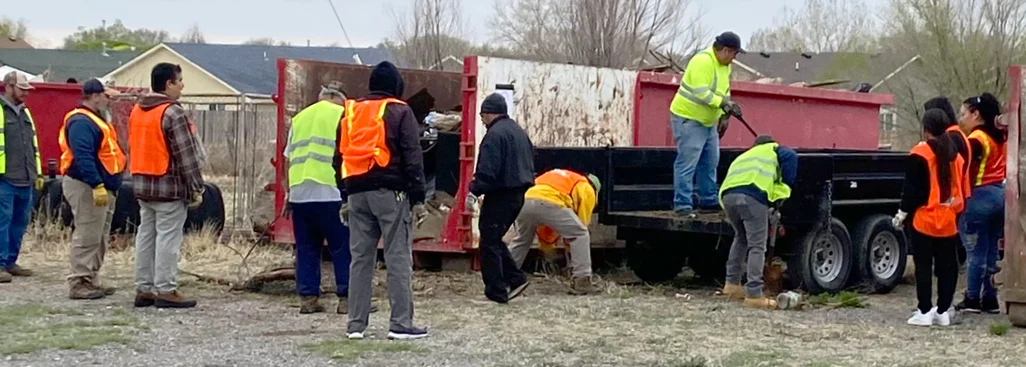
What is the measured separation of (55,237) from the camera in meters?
14.4

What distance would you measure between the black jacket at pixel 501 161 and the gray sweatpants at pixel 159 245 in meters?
2.08

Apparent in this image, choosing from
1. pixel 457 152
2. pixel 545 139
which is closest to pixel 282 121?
pixel 457 152

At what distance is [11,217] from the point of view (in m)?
11.7

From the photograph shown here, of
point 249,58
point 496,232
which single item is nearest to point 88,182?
point 496,232

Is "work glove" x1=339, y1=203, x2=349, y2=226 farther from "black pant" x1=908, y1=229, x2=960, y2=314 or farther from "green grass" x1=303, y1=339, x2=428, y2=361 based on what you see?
"black pant" x1=908, y1=229, x2=960, y2=314

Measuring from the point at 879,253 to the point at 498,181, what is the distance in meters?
3.89

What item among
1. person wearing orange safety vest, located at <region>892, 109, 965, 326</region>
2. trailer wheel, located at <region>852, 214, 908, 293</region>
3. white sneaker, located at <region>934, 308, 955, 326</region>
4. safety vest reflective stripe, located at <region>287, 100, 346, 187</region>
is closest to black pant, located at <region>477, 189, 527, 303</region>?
safety vest reflective stripe, located at <region>287, 100, 346, 187</region>

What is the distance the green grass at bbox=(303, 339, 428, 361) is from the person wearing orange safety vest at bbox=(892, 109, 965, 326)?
3.56 m

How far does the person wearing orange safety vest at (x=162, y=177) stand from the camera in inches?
378

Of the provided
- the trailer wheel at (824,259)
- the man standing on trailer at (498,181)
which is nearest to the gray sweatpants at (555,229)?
the man standing on trailer at (498,181)

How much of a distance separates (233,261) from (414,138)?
549cm

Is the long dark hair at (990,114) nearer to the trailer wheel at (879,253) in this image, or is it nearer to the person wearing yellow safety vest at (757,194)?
the person wearing yellow safety vest at (757,194)

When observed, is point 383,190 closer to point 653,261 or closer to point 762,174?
point 762,174

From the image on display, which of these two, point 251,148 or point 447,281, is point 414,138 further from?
point 251,148
